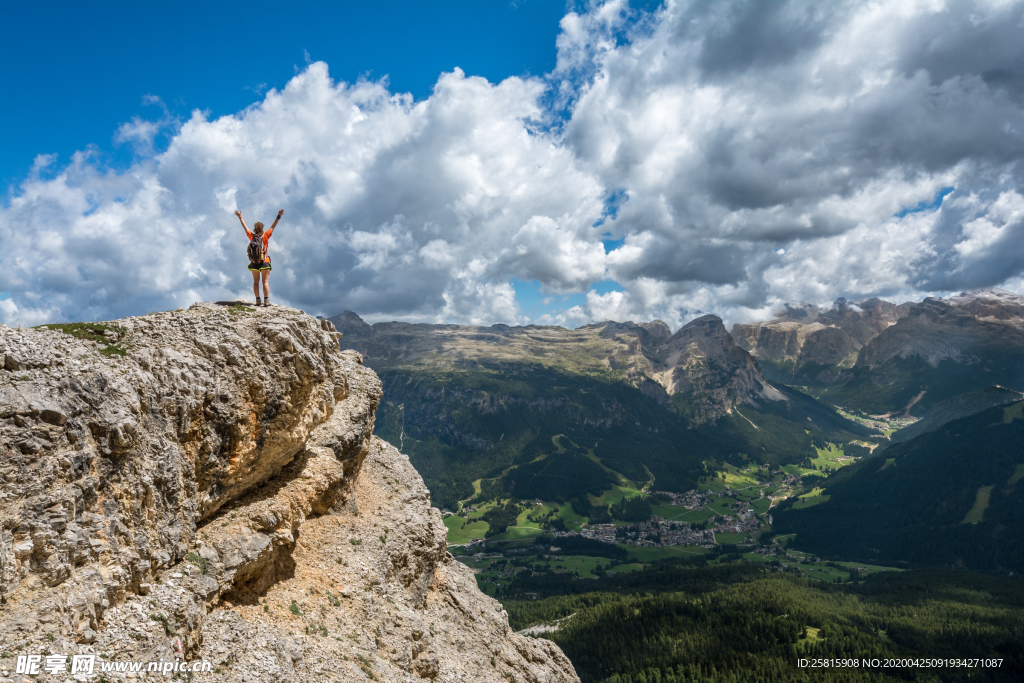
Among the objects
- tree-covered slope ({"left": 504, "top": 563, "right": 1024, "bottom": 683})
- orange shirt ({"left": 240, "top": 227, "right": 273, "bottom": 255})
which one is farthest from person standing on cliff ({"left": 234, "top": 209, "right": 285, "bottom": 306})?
tree-covered slope ({"left": 504, "top": 563, "right": 1024, "bottom": 683})

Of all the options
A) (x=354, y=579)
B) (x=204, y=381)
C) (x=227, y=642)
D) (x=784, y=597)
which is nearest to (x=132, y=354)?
(x=204, y=381)

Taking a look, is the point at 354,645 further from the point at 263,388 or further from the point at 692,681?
the point at 692,681

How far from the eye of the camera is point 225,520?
94.0 ft

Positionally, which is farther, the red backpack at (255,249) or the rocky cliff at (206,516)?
the red backpack at (255,249)

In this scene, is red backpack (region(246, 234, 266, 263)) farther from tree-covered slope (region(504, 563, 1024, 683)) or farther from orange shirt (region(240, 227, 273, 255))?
tree-covered slope (region(504, 563, 1024, 683))

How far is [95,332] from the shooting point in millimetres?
25578

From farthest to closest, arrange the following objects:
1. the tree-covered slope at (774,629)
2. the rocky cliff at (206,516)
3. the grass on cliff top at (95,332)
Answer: the tree-covered slope at (774,629) → the grass on cliff top at (95,332) → the rocky cliff at (206,516)

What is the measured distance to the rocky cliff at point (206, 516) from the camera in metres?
19.2

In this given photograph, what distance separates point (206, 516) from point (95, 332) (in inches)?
464

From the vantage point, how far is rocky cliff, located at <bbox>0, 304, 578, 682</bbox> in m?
19.2

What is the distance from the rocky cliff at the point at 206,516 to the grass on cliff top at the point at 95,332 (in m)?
0.11

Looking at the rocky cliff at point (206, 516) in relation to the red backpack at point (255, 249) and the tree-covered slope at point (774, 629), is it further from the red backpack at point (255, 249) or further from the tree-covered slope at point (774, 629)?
the tree-covered slope at point (774, 629)

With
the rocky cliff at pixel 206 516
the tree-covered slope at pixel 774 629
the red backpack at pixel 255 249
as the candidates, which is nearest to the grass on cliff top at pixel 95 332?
the rocky cliff at pixel 206 516

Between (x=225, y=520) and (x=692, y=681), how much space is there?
127 metres
